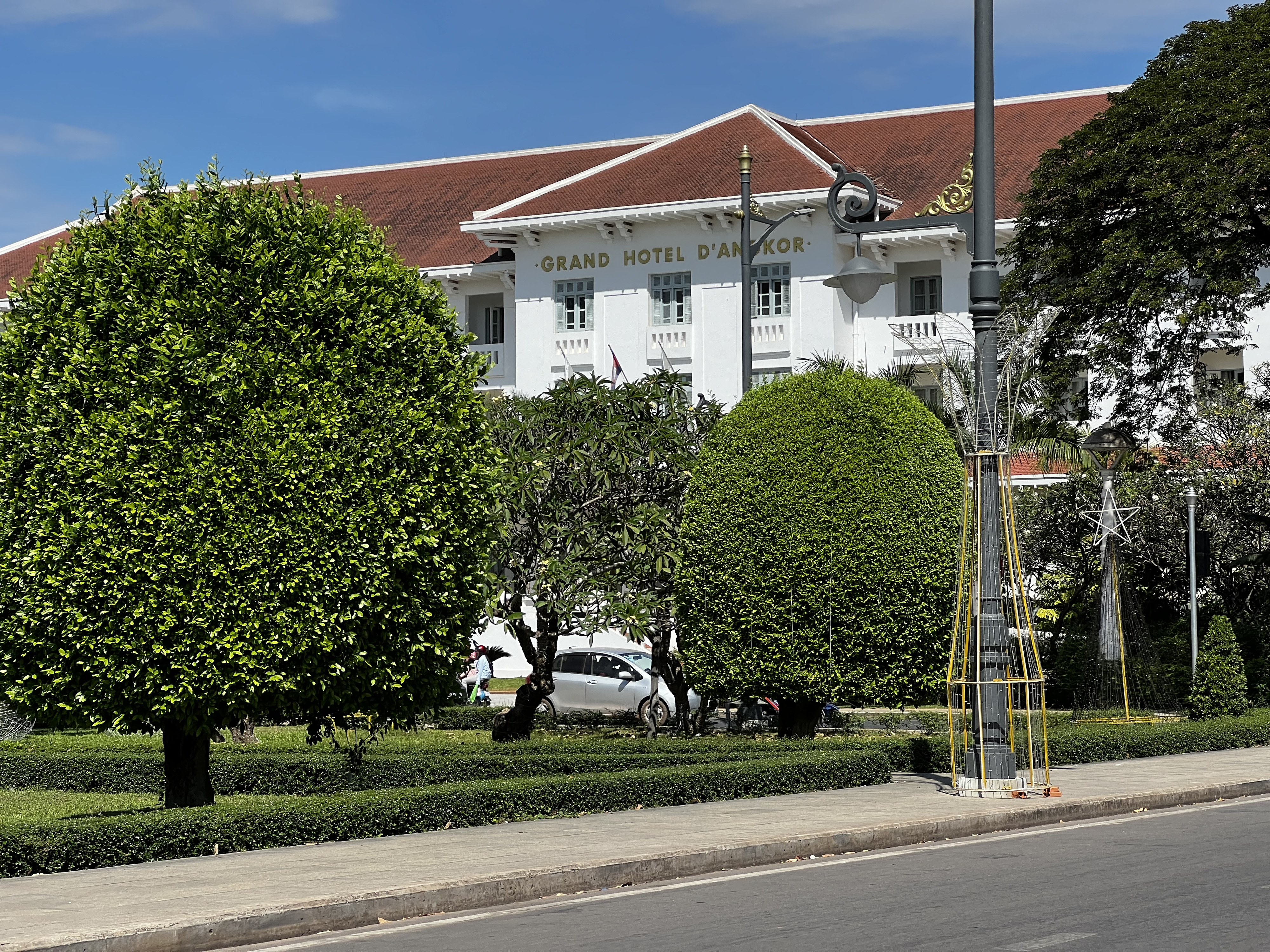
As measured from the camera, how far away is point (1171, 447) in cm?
3077

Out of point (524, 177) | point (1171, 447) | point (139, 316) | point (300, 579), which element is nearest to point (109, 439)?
point (139, 316)

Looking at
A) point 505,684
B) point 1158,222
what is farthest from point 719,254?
point 1158,222

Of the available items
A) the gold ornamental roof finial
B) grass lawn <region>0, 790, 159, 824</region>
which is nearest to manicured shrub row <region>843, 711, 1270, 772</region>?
grass lawn <region>0, 790, 159, 824</region>

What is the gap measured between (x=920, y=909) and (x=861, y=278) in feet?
28.7

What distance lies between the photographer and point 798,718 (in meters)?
19.7

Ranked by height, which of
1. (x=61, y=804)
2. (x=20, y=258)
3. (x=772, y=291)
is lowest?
(x=61, y=804)

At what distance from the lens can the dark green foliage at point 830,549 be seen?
58.1 feet

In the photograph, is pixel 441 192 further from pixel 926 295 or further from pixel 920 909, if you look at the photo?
pixel 920 909

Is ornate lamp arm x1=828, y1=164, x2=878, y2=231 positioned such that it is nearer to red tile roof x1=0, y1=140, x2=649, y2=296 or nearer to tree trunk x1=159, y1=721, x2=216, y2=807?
tree trunk x1=159, y1=721, x2=216, y2=807

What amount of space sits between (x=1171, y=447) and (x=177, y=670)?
23.4m

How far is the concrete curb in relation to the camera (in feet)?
27.2

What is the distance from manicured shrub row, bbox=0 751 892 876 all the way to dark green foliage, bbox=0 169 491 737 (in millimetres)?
1202

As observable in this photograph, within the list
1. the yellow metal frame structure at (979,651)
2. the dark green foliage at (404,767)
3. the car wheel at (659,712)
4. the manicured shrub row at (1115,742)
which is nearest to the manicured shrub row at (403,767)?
the dark green foliage at (404,767)

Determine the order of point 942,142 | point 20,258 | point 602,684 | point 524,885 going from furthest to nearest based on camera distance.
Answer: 1. point 20,258
2. point 942,142
3. point 602,684
4. point 524,885
